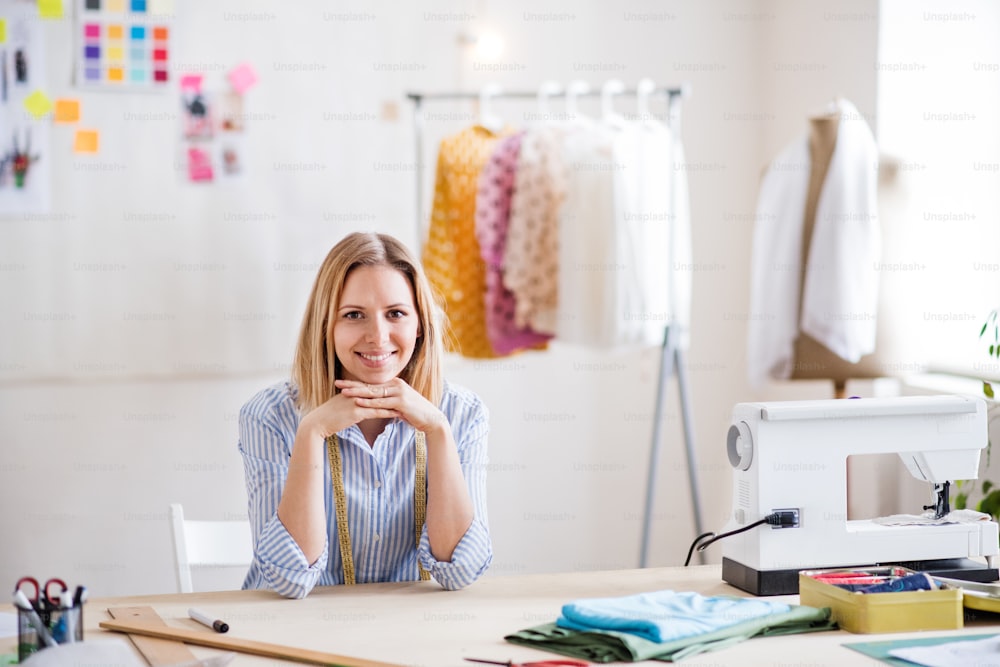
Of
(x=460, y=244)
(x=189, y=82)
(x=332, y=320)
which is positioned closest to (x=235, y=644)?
(x=332, y=320)

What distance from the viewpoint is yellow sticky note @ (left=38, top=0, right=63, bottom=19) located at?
3.38 meters

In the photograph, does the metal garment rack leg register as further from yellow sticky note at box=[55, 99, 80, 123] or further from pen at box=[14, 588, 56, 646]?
pen at box=[14, 588, 56, 646]

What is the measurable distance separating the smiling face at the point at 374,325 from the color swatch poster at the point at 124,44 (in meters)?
1.89

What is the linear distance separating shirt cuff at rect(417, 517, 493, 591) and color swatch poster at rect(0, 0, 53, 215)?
2.22 metres

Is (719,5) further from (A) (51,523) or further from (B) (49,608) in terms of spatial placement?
(B) (49,608)

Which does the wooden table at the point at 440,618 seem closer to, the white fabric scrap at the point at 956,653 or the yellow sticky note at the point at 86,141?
the white fabric scrap at the point at 956,653

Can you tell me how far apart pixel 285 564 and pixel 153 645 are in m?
0.30

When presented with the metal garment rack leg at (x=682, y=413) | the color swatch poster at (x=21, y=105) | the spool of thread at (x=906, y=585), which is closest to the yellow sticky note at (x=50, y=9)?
the color swatch poster at (x=21, y=105)

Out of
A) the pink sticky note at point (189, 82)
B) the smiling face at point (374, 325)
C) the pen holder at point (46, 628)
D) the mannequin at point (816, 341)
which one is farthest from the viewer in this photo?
the pink sticky note at point (189, 82)

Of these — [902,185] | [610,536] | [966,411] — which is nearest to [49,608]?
[966,411]

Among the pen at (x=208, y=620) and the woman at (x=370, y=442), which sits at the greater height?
the woman at (x=370, y=442)

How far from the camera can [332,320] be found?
6.30 ft

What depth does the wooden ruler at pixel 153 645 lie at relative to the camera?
1.40 m

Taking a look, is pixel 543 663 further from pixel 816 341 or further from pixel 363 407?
pixel 816 341
